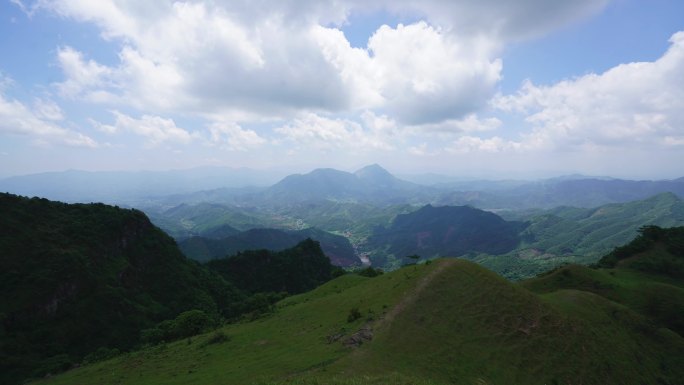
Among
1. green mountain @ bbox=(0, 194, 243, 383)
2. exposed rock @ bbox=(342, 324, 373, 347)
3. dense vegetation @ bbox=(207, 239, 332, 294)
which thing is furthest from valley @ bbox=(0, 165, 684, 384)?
dense vegetation @ bbox=(207, 239, 332, 294)

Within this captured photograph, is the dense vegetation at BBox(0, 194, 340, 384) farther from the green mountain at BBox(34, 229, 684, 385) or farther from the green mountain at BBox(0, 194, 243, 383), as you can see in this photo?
the green mountain at BBox(34, 229, 684, 385)

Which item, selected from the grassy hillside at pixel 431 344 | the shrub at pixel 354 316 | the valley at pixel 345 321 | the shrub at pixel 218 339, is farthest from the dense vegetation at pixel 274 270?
the shrub at pixel 354 316

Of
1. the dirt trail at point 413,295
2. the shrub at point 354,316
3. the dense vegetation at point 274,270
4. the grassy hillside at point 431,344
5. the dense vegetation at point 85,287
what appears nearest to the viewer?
the grassy hillside at point 431,344

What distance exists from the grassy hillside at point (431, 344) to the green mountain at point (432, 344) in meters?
0.14

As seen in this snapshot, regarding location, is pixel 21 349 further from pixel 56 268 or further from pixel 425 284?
pixel 425 284

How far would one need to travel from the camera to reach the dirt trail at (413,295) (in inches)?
1435

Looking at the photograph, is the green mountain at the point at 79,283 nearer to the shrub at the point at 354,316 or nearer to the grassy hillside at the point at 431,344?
the grassy hillside at the point at 431,344

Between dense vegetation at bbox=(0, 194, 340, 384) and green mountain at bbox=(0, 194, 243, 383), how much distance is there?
20 cm

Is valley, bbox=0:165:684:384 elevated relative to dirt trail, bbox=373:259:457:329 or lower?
lower

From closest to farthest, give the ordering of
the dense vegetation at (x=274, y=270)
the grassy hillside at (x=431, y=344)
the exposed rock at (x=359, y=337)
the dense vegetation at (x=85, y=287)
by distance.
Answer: the grassy hillside at (x=431, y=344) → the exposed rock at (x=359, y=337) → the dense vegetation at (x=85, y=287) → the dense vegetation at (x=274, y=270)

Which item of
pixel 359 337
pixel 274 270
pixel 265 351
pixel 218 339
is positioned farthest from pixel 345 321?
pixel 274 270

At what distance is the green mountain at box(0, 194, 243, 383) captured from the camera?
68375mm

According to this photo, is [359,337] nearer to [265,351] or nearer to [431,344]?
[431,344]

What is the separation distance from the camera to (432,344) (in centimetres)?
3362
